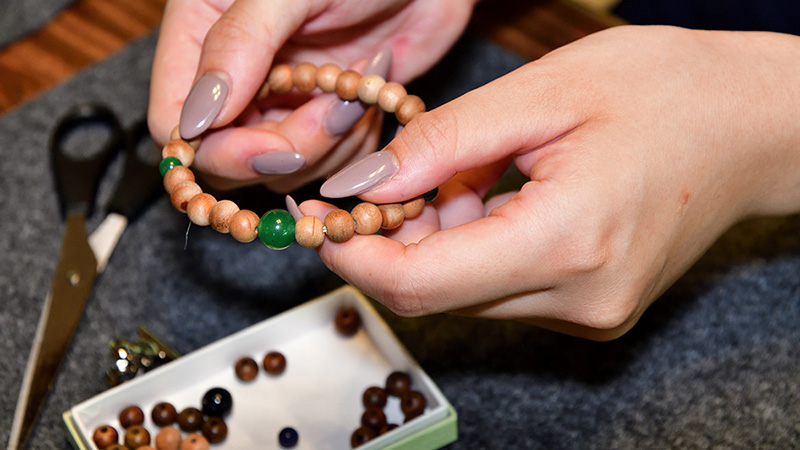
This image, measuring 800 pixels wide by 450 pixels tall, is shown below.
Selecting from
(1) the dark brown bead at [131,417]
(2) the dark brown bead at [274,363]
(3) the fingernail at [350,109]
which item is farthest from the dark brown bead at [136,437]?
(3) the fingernail at [350,109]

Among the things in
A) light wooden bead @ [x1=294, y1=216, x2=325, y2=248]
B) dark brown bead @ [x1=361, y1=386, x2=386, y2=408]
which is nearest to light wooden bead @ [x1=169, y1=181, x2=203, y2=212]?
light wooden bead @ [x1=294, y1=216, x2=325, y2=248]

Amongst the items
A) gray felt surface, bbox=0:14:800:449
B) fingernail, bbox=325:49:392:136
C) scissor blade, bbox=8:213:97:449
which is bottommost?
gray felt surface, bbox=0:14:800:449

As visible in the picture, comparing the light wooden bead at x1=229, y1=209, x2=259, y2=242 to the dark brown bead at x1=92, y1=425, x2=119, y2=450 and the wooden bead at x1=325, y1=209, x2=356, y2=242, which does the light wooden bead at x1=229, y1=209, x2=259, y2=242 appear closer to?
the wooden bead at x1=325, y1=209, x2=356, y2=242

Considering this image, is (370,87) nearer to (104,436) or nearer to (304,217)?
(304,217)

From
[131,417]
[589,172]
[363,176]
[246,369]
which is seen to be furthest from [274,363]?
[589,172]

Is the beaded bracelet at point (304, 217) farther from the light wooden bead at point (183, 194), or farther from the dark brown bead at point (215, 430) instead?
the dark brown bead at point (215, 430)
